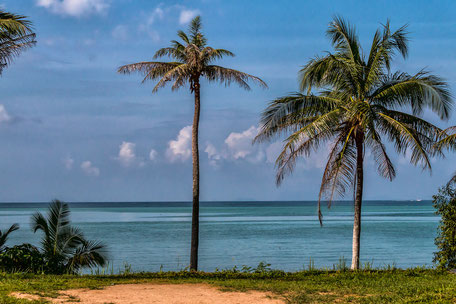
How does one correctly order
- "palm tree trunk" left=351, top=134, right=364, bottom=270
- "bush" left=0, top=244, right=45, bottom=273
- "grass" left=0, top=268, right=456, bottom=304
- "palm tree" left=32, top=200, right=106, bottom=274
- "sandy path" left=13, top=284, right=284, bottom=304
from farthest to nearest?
1. "palm tree trunk" left=351, top=134, right=364, bottom=270
2. "palm tree" left=32, top=200, right=106, bottom=274
3. "bush" left=0, top=244, right=45, bottom=273
4. "grass" left=0, top=268, right=456, bottom=304
5. "sandy path" left=13, top=284, right=284, bottom=304

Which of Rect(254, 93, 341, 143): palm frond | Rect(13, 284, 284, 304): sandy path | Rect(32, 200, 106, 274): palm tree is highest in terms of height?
Rect(254, 93, 341, 143): palm frond

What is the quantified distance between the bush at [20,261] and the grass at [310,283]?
1.49 meters

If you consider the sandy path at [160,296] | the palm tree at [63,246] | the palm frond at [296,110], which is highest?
the palm frond at [296,110]

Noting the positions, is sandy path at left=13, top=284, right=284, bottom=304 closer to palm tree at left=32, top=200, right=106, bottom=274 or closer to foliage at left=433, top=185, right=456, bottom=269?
palm tree at left=32, top=200, right=106, bottom=274

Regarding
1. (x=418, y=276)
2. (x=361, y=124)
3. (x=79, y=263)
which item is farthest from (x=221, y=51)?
(x=418, y=276)

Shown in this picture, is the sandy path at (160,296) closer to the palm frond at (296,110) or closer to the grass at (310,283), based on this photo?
the grass at (310,283)

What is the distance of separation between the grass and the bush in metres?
1.49

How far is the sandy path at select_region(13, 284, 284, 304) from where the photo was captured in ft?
35.4

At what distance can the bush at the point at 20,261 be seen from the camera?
14805mm

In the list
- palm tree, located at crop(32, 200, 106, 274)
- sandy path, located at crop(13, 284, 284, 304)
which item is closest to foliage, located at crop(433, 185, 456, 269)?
sandy path, located at crop(13, 284, 284, 304)

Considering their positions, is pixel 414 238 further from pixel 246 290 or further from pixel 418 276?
pixel 246 290

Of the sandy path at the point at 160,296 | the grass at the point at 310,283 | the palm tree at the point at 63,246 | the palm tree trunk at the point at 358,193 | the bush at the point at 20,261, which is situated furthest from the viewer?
the palm tree trunk at the point at 358,193

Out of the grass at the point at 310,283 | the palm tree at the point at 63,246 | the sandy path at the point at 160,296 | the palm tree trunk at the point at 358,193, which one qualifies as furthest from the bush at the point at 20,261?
the palm tree trunk at the point at 358,193

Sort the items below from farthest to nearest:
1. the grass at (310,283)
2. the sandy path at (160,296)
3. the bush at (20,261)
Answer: the bush at (20,261) < the grass at (310,283) < the sandy path at (160,296)
